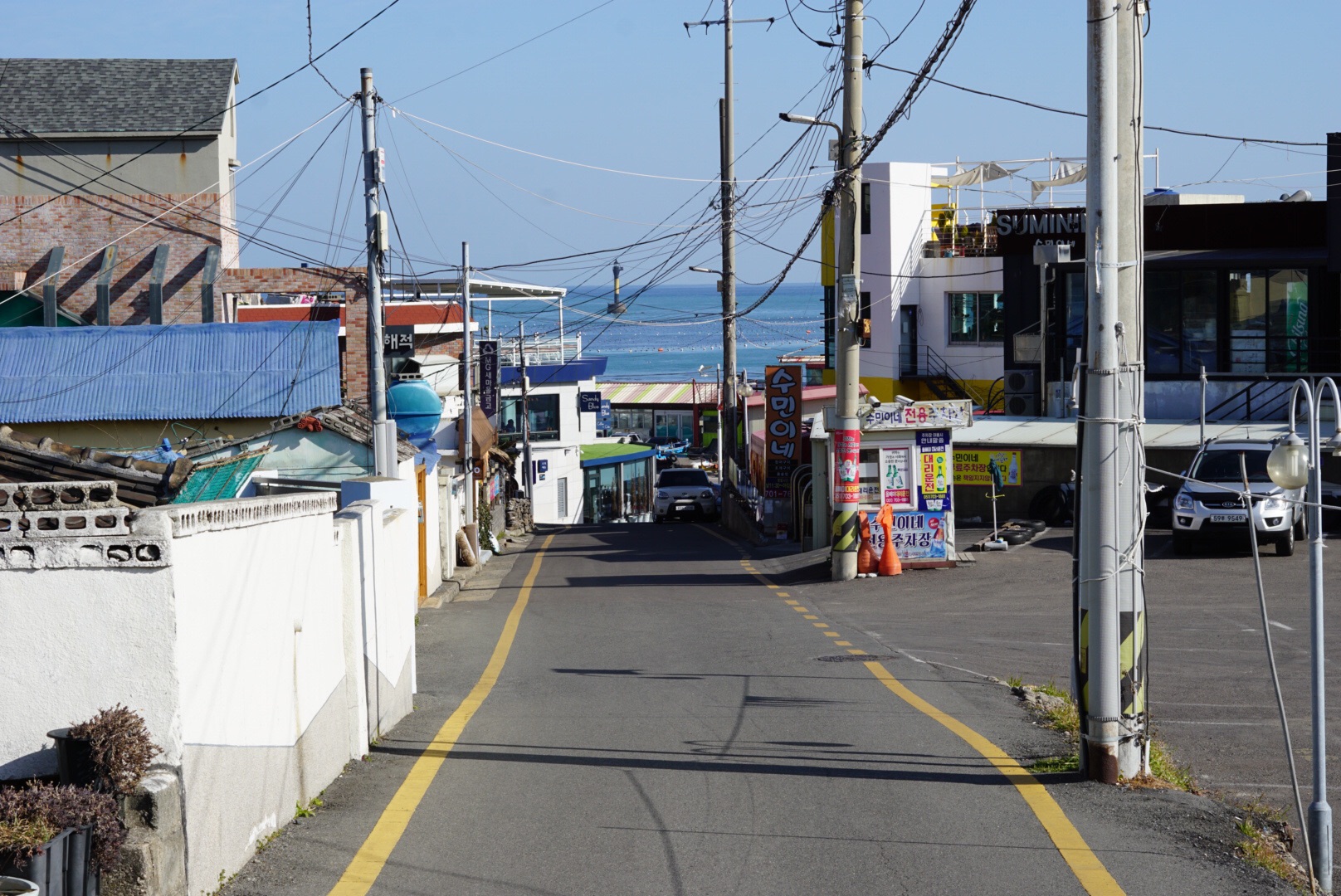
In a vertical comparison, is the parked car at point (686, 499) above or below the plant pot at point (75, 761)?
below

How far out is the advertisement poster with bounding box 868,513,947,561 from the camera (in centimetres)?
2278

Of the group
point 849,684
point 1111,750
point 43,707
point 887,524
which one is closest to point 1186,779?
point 1111,750

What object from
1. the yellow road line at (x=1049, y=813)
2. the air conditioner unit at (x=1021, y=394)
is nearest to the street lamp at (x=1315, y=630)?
the yellow road line at (x=1049, y=813)

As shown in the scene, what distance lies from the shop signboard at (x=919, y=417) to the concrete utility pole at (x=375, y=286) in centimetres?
843

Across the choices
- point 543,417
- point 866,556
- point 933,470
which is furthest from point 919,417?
point 543,417

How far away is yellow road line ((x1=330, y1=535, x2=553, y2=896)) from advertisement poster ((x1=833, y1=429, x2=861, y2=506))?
9.95m

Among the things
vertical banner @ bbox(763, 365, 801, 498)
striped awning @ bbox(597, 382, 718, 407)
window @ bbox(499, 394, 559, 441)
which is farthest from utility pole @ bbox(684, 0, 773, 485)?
striped awning @ bbox(597, 382, 718, 407)

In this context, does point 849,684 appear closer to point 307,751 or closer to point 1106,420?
point 1106,420

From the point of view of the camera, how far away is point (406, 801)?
24.7 feet

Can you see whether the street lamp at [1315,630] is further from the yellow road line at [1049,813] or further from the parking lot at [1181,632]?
the parking lot at [1181,632]

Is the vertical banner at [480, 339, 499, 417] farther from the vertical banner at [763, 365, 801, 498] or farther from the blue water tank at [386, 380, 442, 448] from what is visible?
the blue water tank at [386, 380, 442, 448]

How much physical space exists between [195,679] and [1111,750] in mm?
5155

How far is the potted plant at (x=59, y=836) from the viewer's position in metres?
4.49

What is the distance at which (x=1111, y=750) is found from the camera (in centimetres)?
759
